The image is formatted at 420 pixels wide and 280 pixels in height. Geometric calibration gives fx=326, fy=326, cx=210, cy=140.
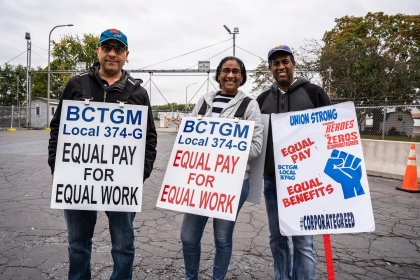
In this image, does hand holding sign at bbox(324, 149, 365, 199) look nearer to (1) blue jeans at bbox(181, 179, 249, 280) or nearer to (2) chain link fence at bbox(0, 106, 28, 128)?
(1) blue jeans at bbox(181, 179, 249, 280)

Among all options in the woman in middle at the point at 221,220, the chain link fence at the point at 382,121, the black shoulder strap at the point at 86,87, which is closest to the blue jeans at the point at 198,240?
the woman in middle at the point at 221,220

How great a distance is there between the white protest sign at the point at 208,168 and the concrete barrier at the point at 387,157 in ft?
26.3

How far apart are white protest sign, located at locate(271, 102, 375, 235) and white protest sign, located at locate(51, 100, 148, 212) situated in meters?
1.14

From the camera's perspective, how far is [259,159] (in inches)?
108

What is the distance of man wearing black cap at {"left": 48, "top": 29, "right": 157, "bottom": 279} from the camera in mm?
2504

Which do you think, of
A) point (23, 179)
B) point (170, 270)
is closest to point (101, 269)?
point (170, 270)

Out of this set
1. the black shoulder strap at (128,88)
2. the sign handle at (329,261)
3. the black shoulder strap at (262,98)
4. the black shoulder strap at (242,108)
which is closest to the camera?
the sign handle at (329,261)

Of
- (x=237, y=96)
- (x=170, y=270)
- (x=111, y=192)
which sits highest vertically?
(x=237, y=96)

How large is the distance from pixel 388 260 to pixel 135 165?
3.10 metres

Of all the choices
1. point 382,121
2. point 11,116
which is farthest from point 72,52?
point 382,121

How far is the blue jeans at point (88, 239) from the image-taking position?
8.19 feet

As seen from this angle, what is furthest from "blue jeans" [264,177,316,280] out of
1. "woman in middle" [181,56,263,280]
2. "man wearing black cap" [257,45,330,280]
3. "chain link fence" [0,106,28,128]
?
"chain link fence" [0,106,28,128]

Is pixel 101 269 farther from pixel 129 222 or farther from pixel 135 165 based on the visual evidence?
pixel 135 165

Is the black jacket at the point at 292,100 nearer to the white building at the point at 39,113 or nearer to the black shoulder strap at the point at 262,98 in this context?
the black shoulder strap at the point at 262,98
